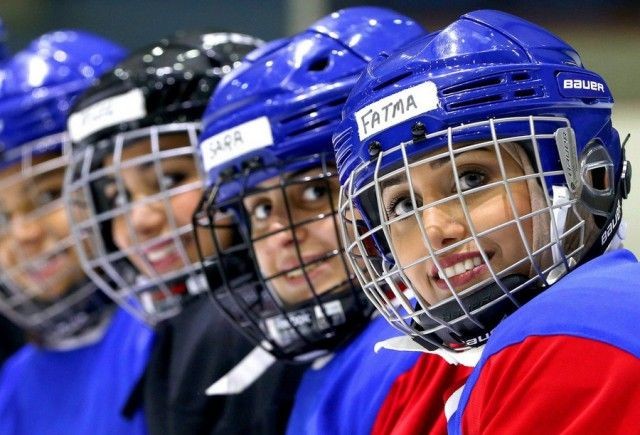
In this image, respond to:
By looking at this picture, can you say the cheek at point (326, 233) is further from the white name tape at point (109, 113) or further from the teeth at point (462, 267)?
the white name tape at point (109, 113)

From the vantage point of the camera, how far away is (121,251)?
79.3 inches

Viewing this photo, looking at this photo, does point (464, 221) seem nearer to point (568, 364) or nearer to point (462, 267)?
point (462, 267)

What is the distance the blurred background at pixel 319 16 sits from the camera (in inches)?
92.0

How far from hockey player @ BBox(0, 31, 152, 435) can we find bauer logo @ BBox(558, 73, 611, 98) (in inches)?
47.5

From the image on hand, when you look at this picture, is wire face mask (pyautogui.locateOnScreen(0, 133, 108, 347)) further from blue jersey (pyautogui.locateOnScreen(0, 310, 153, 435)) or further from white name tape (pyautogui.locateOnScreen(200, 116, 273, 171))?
white name tape (pyautogui.locateOnScreen(200, 116, 273, 171))

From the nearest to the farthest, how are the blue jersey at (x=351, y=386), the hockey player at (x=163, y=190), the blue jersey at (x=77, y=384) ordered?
the blue jersey at (x=351, y=386)
the hockey player at (x=163, y=190)
the blue jersey at (x=77, y=384)

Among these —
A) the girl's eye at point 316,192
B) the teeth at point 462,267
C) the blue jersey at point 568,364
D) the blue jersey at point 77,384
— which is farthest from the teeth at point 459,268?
the blue jersey at point 77,384

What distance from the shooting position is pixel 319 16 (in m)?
3.05

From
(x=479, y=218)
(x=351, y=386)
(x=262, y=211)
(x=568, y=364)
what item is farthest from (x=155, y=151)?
(x=568, y=364)

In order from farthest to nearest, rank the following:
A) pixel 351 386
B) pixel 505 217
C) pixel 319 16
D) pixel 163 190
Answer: pixel 319 16 < pixel 163 190 < pixel 351 386 < pixel 505 217

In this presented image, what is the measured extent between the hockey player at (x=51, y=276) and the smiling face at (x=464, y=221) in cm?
109

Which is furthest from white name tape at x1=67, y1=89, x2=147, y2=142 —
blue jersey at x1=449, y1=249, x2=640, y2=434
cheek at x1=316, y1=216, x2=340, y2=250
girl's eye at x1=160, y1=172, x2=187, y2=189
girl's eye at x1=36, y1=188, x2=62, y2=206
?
blue jersey at x1=449, y1=249, x2=640, y2=434

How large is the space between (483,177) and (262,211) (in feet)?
1.49

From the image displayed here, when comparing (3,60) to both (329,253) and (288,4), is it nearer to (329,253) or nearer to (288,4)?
(288,4)
